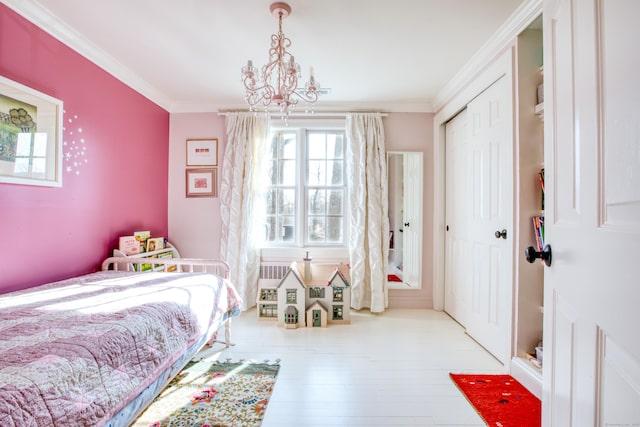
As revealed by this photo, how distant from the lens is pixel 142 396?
129cm

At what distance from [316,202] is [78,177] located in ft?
7.70

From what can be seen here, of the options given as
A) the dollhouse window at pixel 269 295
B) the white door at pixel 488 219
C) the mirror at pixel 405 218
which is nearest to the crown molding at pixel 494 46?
the white door at pixel 488 219

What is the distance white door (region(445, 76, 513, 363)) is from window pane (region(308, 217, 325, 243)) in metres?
1.59

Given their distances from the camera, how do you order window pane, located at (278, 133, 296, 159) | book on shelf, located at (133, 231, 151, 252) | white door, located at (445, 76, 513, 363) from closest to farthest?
white door, located at (445, 76, 513, 363) → book on shelf, located at (133, 231, 151, 252) → window pane, located at (278, 133, 296, 159)

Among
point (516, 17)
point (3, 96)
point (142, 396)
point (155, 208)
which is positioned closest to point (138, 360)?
point (142, 396)

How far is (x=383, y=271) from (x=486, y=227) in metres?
1.28

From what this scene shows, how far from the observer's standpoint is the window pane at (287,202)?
3.73 m

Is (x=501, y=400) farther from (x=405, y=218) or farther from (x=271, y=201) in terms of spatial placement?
(x=271, y=201)

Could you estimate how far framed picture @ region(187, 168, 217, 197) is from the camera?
140 inches

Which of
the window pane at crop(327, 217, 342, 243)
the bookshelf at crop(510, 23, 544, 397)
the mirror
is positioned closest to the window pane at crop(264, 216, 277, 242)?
the window pane at crop(327, 217, 342, 243)

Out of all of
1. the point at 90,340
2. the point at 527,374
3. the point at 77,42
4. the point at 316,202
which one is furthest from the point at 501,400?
the point at 77,42

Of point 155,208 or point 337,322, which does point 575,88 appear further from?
point 155,208

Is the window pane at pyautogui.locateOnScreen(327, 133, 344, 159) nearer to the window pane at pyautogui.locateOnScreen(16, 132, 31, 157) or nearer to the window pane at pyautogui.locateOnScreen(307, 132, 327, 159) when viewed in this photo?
the window pane at pyautogui.locateOnScreen(307, 132, 327, 159)

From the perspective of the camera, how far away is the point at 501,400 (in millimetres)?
1786
